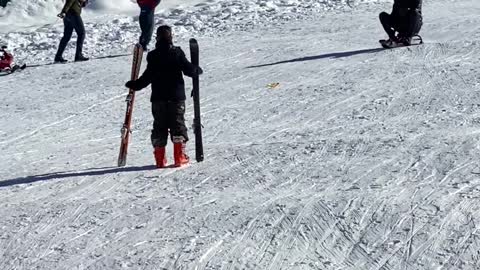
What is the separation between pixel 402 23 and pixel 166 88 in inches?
277

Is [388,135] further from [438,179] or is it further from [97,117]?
[97,117]

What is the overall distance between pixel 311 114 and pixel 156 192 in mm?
3567

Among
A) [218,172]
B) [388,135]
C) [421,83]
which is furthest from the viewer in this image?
[421,83]

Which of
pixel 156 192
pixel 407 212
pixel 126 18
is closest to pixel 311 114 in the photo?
pixel 156 192

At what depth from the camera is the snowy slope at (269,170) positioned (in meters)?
6.44

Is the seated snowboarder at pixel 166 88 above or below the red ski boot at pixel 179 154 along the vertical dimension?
above

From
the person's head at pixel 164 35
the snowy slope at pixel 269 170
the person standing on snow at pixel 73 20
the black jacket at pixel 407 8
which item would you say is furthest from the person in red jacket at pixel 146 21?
the person's head at pixel 164 35

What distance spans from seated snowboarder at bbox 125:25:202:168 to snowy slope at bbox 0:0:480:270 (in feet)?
0.89

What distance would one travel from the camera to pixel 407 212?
682 centimetres

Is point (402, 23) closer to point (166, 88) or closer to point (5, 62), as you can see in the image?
point (5, 62)

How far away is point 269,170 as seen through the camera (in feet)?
27.8

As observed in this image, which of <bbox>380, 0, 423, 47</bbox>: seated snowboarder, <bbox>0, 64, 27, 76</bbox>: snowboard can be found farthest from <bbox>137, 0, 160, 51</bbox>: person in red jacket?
<bbox>380, 0, 423, 47</bbox>: seated snowboarder

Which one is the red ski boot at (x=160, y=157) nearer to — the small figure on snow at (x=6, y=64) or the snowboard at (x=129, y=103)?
the snowboard at (x=129, y=103)

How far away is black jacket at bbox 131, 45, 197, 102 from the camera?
8695 millimetres
